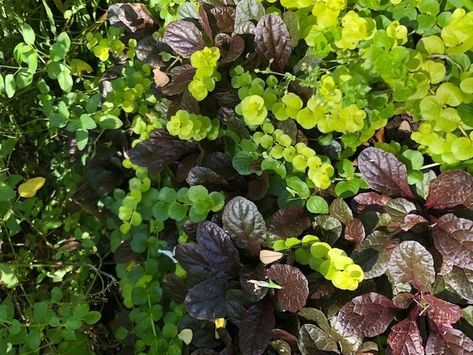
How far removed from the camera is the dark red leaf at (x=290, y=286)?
3.93ft

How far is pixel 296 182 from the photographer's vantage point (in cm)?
128

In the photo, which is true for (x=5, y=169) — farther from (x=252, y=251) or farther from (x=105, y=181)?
(x=252, y=251)

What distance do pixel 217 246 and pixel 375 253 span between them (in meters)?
0.34

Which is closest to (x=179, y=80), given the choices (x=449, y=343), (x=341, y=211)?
(x=341, y=211)

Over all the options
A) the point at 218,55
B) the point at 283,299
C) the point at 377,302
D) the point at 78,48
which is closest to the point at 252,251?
the point at 283,299

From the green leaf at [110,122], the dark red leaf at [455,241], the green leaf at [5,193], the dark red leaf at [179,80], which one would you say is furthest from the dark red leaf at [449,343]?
the green leaf at [5,193]

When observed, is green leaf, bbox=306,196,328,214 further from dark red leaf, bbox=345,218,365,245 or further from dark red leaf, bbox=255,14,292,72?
dark red leaf, bbox=255,14,292,72

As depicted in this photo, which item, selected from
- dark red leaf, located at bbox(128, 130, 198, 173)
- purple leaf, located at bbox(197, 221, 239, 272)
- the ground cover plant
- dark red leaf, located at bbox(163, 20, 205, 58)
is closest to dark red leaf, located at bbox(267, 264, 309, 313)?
the ground cover plant

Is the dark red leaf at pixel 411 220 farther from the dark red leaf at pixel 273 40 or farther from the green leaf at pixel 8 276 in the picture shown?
the green leaf at pixel 8 276

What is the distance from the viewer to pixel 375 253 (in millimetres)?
1186

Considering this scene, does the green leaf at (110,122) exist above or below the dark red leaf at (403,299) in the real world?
above

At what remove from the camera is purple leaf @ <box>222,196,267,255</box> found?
49.3 inches

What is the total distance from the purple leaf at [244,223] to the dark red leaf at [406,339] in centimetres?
33

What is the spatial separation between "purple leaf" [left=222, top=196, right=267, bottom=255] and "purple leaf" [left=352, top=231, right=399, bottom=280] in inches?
8.2
